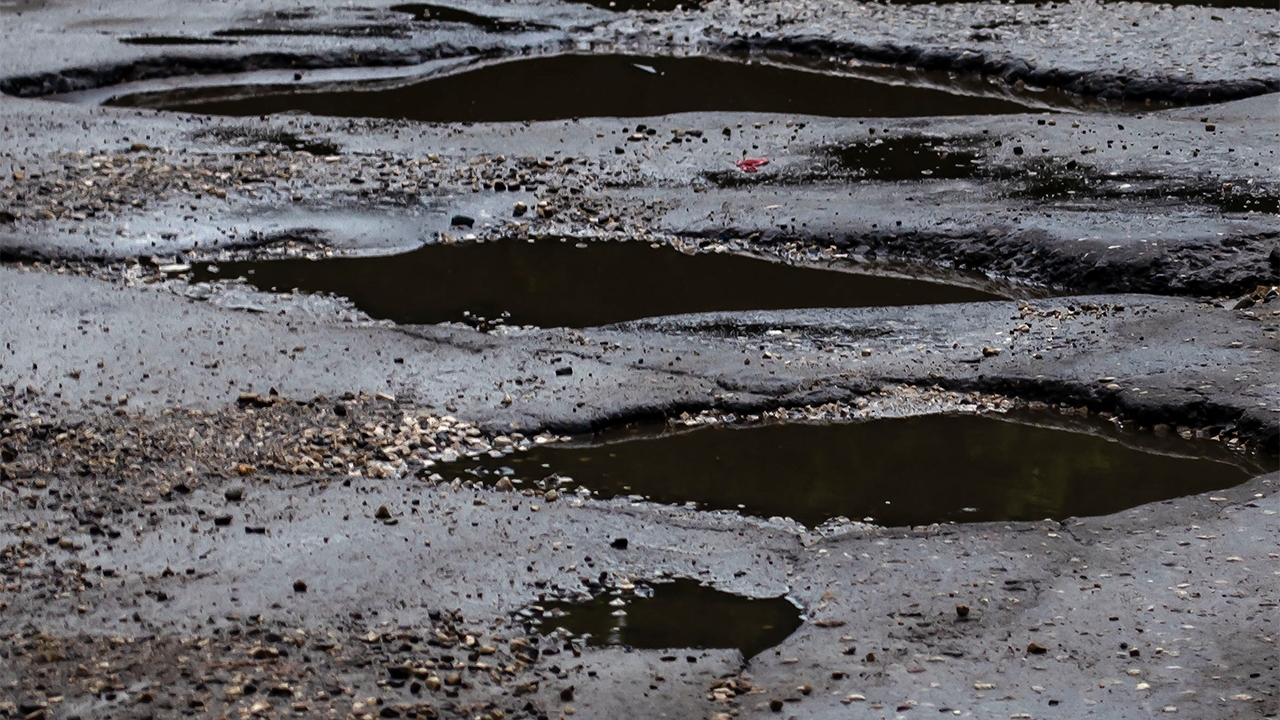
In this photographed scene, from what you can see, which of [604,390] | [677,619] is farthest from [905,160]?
[677,619]

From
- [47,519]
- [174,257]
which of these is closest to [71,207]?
[174,257]

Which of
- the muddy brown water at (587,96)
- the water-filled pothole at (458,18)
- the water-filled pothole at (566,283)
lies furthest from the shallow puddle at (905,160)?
the water-filled pothole at (458,18)

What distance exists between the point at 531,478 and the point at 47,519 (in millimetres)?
1703

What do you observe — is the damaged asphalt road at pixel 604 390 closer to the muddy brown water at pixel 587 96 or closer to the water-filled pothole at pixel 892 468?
the water-filled pothole at pixel 892 468

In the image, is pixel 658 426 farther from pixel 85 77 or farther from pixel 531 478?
pixel 85 77

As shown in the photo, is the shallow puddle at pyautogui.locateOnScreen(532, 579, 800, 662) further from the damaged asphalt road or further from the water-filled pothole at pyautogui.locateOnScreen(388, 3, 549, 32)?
the water-filled pothole at pyautogui.locateOnScreen(388, 3, 549, 32)

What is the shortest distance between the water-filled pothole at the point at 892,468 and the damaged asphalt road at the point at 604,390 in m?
0.11

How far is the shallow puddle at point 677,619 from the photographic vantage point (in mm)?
4473

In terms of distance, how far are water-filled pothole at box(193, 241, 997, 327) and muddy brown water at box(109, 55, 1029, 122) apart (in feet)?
8.25

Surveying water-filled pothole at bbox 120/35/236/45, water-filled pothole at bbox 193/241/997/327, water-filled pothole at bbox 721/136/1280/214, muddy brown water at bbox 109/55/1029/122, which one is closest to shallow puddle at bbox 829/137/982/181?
water-filled pothole at bbox 721/136/1280/214

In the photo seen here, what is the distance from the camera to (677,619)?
181 inches

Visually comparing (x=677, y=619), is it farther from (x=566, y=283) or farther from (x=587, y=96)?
(x=587, y=96)

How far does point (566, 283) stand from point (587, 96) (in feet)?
11.7

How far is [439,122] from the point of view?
31.8 feet
